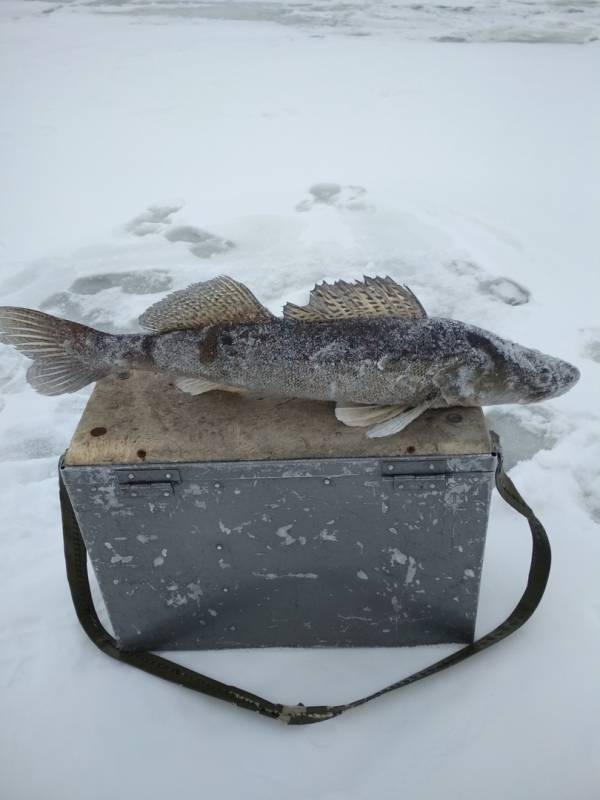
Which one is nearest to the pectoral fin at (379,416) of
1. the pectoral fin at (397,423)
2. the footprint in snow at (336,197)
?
the pectoral fin at (397,423)

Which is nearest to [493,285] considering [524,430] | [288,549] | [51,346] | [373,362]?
[524,430]

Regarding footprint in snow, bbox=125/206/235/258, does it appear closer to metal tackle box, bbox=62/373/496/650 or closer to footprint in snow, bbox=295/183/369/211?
footprint in snow, bbox=295/183/369/211

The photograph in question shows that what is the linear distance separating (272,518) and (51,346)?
61 cm

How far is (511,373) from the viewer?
1.60m

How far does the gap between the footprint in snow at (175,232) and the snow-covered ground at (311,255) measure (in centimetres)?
2

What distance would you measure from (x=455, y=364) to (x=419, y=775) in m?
0.85

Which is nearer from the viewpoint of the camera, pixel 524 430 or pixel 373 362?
pixel 373 362

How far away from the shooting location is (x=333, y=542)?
5.41 ft

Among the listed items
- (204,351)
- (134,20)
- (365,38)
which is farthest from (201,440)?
(134,20)

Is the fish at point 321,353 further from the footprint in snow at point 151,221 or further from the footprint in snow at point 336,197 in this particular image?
the footprint in snow at point 336,197

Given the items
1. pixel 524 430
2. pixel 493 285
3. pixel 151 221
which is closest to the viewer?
pixel 524 430

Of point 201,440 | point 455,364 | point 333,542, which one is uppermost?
point 455,364

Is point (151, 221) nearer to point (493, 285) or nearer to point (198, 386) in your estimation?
point (493, 285)

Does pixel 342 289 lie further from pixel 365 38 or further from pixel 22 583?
pixel 365 38
